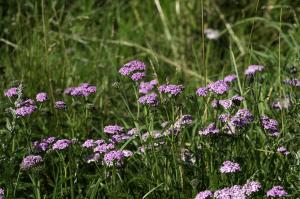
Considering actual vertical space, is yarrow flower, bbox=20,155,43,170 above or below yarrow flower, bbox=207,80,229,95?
below

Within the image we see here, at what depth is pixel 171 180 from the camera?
2654mm

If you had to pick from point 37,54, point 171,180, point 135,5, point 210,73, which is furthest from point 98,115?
point 135,5

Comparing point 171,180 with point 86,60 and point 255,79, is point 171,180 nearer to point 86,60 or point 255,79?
point 255,79

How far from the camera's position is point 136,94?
8.62ft

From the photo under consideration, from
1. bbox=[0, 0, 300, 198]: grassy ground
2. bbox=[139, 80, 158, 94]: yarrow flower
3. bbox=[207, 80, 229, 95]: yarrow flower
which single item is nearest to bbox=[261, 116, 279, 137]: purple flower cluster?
bbox=[0, 0, 300, 198]: grassy ground

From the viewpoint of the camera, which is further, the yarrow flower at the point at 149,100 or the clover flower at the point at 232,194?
the yarrow flower at the point at 149,100

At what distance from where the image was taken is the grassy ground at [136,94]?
2.63 metres

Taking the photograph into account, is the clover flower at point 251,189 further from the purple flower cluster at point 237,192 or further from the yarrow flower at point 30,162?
the yarrow flower at point 30,162

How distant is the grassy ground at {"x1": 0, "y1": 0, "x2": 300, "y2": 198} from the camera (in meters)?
2.63

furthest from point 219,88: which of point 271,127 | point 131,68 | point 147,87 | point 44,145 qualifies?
point 44,145

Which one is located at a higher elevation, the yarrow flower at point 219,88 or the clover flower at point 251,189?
the yarrow flower at point 219,88

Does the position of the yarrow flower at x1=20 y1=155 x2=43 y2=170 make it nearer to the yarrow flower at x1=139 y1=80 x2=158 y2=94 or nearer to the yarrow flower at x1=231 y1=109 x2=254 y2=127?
the yarrow flower at x1=139 y1=80 x2=158 y2=94

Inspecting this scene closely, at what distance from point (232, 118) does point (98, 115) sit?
1228 mm

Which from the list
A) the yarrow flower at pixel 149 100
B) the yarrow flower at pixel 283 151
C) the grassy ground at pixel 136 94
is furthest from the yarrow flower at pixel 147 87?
the yarrow flower at pixel 283 151
